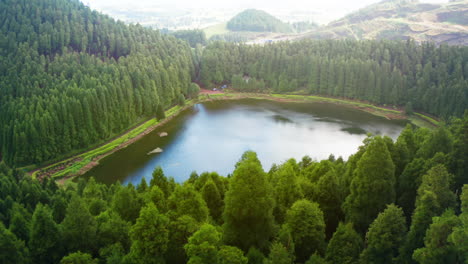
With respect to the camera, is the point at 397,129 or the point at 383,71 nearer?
the point at 397,129

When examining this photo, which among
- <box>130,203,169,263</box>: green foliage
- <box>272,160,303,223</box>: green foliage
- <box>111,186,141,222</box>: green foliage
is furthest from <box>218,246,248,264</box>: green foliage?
<box>111,186,141,222</box>: green foliage

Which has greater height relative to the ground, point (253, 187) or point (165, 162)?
point (253, 187)

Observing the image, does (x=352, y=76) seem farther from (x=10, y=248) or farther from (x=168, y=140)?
(x=10, y=248)

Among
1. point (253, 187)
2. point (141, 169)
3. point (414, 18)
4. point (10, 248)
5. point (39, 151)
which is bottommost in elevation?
point (141, 169)

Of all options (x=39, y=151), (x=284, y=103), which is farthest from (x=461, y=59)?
(x=39, y=151)

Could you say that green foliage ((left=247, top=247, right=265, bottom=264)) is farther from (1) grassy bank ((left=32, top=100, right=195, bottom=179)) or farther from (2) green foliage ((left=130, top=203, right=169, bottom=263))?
(1) grassy bank ((left=32, top=100, right=195, bottom=179))

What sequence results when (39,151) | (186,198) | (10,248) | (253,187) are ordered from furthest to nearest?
(39,151)
(186,198)
(253,187)
(10,248)
